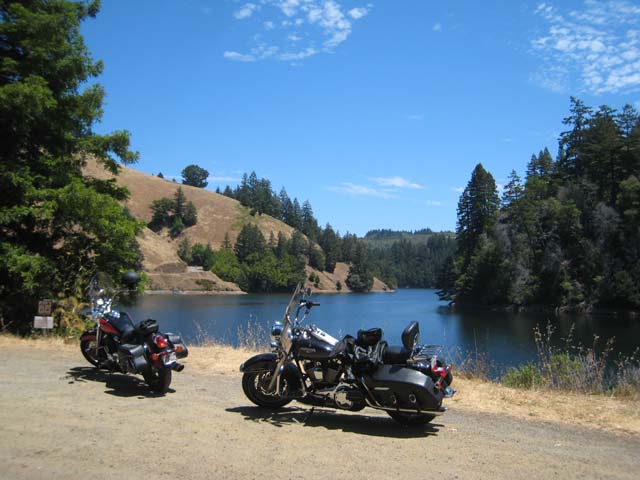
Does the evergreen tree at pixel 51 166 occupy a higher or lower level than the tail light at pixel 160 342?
higher

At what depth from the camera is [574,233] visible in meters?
64.4

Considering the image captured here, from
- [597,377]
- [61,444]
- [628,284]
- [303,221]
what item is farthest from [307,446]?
[303,221]

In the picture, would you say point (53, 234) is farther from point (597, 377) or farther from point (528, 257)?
point (528, 257)

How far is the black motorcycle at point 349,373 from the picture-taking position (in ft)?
19.5

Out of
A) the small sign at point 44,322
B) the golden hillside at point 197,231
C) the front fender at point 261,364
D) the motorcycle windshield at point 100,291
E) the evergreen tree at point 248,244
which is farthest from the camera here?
the evergreen tree at point 248,244

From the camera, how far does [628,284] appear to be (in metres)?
53.2

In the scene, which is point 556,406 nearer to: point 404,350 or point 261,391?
point 404,350

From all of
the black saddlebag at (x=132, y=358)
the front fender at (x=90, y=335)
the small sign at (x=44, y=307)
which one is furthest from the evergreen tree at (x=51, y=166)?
the black saddlebag at (x=132, y=358)

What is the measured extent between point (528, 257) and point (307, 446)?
2640 inches

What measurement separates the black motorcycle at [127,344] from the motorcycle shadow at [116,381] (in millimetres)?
142

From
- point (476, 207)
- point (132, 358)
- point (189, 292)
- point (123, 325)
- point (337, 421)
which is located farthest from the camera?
point (189, 292)

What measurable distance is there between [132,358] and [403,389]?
3.91 metres

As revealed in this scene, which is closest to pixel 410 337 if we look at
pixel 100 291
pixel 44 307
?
pixel 100 291

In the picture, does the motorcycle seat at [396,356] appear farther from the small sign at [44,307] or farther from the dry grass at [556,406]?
the small sign at [44,307]
